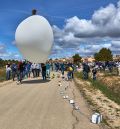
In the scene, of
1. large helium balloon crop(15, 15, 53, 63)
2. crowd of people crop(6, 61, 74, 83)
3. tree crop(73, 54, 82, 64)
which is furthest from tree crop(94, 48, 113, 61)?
large helium balloon crop(15, 15, 53, 63)

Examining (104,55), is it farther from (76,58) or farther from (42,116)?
(42,116)

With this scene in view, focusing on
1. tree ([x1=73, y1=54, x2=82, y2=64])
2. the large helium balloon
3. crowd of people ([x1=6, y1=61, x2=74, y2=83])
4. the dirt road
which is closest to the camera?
the dirt road

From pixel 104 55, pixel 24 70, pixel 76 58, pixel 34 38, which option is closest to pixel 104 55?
pixel 104 55

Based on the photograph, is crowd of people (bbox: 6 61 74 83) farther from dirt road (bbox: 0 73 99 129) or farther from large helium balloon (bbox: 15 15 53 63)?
dirt road (bbox: 0 73 99 129)

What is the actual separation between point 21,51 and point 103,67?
101 feet

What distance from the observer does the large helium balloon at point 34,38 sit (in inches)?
1156

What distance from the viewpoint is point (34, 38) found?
96.5 ft

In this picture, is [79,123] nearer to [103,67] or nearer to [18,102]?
[18,102]

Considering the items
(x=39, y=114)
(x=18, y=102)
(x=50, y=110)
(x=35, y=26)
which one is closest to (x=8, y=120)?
(x=39, y=114)

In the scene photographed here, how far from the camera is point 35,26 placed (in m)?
29.4

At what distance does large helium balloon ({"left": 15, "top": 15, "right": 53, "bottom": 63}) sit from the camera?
96.4 feet

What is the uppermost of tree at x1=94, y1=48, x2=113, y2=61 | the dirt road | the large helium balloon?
tree at x1=94, y1=48, x2=113, y2=61

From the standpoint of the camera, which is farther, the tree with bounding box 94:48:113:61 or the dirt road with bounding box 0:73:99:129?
the tree with bounding box 94:48:113:61

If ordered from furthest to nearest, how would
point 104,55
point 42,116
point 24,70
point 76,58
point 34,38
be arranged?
1. point 76,58
2. point 104,55
3. point 24,70
4. point 34,38
5. point 42,116
